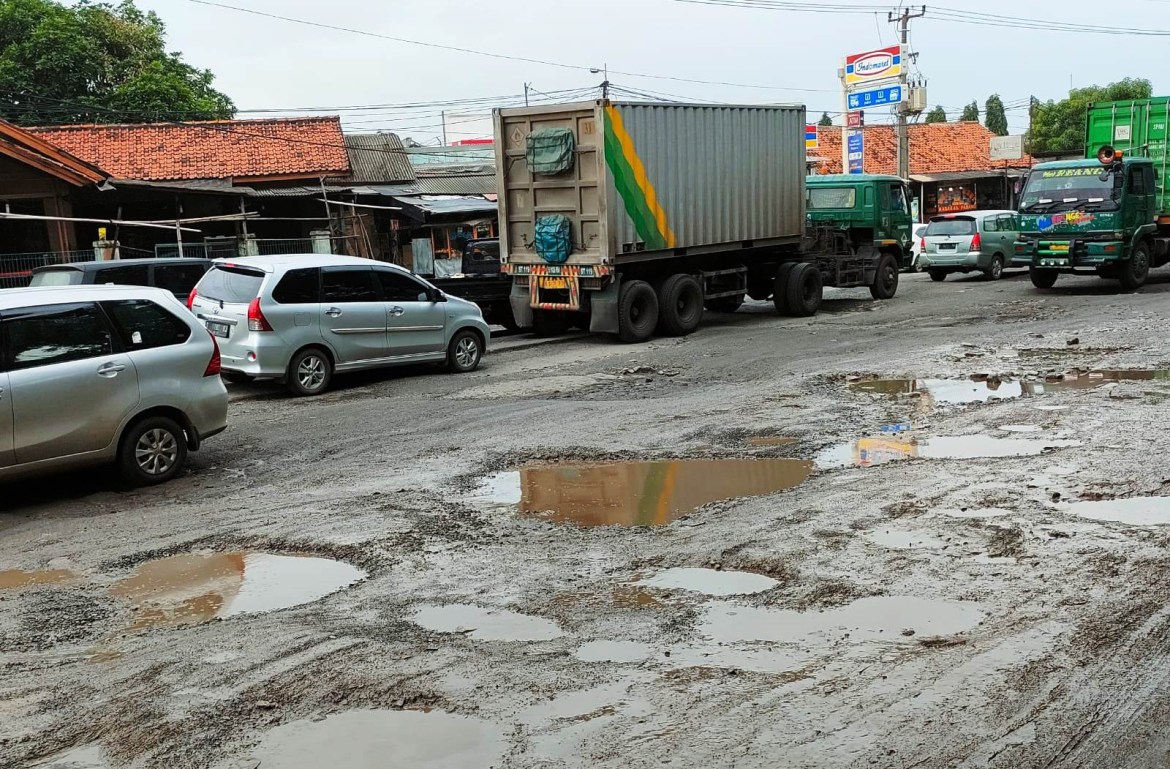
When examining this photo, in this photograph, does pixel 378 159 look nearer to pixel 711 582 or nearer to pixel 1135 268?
pixel 1135 268

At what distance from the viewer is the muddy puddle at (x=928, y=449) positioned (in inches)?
342

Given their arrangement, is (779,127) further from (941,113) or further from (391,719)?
(941,113)

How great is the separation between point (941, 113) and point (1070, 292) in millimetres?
94804

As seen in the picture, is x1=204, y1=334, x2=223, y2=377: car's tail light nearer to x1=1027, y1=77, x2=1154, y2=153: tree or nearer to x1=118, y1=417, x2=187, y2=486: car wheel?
x1=118, y1=417, x2=187, y2=486: car wheel

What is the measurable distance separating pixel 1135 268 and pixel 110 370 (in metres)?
18.9

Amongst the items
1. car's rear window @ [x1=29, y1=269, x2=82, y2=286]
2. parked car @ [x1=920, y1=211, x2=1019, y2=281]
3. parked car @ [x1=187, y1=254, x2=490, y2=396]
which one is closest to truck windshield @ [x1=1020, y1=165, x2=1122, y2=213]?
parked car @ [x1=920, y1=211, x2=1019, y2=281]

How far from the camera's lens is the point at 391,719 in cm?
443

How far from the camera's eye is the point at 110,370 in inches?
331

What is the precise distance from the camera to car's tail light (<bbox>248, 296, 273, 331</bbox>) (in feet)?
40.6

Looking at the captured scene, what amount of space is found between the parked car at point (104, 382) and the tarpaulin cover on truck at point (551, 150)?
8.38 metres

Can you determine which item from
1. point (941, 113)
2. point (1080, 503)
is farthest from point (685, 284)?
point (941, 113)

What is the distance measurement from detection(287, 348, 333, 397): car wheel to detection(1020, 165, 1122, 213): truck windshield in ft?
46.7

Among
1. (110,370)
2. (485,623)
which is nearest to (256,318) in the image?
(110,370)

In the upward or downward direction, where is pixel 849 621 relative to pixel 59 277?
downward
